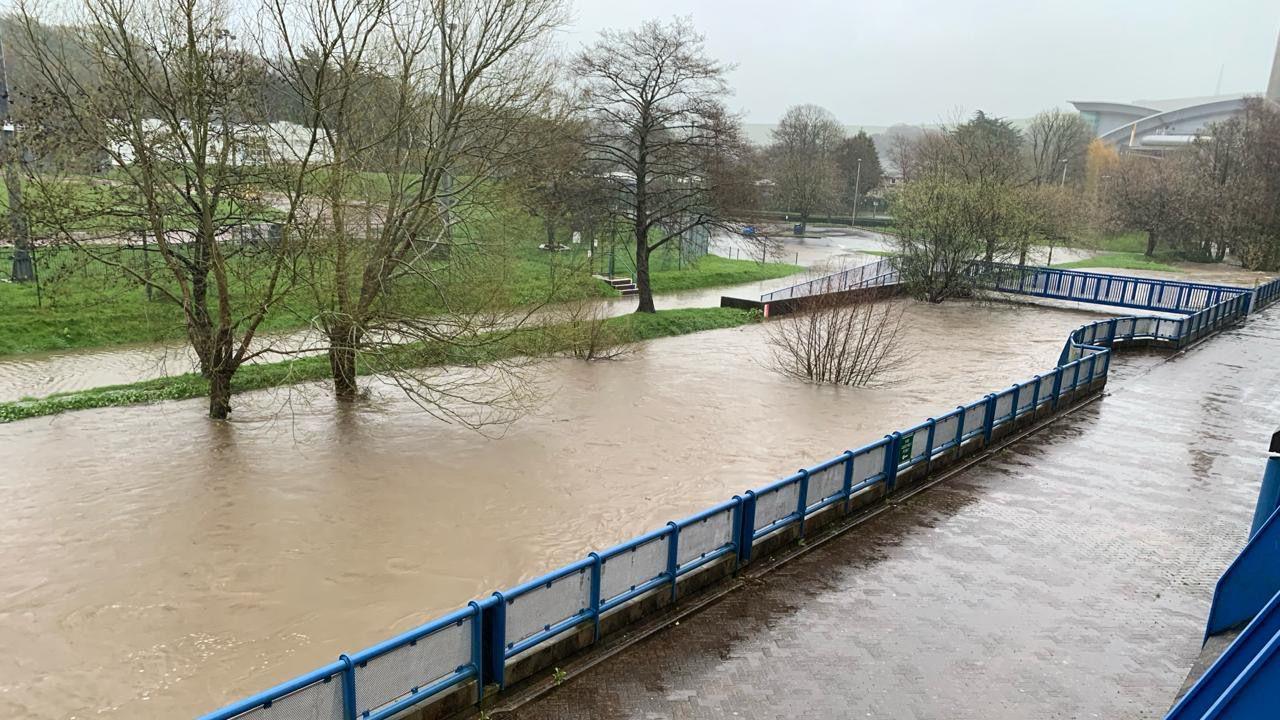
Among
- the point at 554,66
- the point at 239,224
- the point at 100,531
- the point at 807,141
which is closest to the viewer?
the point at 100,531

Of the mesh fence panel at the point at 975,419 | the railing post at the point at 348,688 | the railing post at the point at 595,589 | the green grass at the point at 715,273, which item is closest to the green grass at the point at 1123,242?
the green grass at the point at 715,273

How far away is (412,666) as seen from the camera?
24.7 feet

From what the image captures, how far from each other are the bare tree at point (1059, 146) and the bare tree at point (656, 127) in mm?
70468

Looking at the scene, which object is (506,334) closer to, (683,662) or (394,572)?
(394,572)

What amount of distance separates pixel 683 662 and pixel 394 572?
4.81 metres

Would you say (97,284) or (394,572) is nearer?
(394,572)

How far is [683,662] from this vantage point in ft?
29.4

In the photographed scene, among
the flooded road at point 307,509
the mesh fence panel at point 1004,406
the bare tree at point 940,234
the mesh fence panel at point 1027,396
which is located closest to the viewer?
the flooded road at point 307,509

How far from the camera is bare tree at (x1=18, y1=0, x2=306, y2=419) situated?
1534 cm

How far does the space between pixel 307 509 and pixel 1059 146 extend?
103245 millimetres

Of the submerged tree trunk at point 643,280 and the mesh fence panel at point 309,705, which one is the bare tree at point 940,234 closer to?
the submerged tree trunk at point 643,280

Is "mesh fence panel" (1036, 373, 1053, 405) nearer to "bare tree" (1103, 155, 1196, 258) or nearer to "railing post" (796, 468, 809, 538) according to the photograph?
"railing post" (796, 468, 809, 538)

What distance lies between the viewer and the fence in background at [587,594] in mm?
7016

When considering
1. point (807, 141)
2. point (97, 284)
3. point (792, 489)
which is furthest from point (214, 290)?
point (807, 141)
